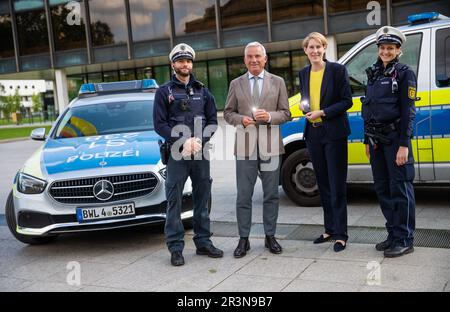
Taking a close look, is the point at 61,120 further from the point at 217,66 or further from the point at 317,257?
the point at 217,66

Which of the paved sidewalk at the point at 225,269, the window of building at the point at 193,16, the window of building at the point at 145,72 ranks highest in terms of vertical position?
the window of building at the point at 193,16

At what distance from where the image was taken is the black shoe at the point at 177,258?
15.3ft

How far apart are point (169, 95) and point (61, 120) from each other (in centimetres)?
251

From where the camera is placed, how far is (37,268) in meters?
4.90

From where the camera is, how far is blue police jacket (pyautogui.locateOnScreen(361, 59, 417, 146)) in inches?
171

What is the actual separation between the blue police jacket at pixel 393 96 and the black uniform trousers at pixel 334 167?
43 centimetres

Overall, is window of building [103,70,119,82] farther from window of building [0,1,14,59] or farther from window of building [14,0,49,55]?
window of building [0,1,14,59]

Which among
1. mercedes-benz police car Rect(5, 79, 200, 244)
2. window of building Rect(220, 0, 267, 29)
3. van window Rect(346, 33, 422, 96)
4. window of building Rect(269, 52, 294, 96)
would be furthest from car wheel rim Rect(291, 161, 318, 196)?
window of building Rect(269, 52, 294, 96)

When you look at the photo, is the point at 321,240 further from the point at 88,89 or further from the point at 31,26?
the point at 31,26

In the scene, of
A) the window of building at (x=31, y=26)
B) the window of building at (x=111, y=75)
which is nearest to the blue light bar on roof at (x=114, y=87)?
the window of building at (x=31, y=26)

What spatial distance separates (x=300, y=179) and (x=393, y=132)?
243cm

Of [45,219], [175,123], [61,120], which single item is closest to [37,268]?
[45,219]

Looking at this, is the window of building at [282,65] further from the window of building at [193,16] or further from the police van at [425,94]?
the police van at [425,94]

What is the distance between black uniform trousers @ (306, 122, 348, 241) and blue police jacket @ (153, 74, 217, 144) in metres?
1.01
